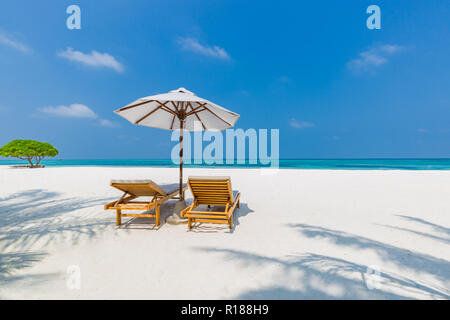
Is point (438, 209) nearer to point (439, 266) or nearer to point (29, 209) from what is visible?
point (439, 266)

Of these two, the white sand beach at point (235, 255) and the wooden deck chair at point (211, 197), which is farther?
the wooden deck chair at point (211, 197)

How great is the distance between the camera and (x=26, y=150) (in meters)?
26.9

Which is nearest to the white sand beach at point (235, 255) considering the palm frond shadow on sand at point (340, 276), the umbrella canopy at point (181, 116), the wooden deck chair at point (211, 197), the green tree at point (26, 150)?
the palm frond shadow on sand at point (340, 276)

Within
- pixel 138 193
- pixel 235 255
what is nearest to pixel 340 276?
pixel 235 255

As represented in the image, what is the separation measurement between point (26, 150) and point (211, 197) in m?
34.2

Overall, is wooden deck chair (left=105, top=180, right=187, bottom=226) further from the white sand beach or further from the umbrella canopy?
the umbrella canopy

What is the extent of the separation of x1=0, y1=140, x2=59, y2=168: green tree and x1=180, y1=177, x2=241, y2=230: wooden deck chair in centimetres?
3363

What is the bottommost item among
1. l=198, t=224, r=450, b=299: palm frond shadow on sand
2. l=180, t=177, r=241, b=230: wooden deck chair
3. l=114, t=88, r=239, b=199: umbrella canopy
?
l=198, t=224, r=450, b=299: palm frond shadow on sand

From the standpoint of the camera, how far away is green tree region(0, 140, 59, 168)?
26438 millimetres

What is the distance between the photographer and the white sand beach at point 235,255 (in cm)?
213

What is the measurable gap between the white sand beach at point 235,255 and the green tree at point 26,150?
3005cm

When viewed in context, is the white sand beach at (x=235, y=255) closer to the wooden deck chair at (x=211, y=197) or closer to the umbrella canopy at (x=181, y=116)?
the wooden deck chair at (x=211, y=197)

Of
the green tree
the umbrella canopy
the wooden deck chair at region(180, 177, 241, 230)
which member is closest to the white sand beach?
the wooden deck chair at region(180, 177, 241, 230)

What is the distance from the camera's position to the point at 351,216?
4.61 metres
